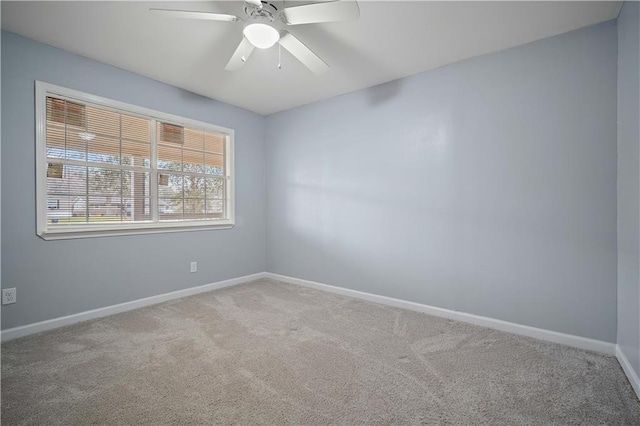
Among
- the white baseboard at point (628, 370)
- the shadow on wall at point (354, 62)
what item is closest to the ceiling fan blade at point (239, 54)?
the shadow on wall at point (354, 62)

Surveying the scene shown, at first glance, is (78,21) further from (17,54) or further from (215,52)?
(215,52)

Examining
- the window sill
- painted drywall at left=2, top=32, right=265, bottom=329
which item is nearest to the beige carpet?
painted drywall at left=2, top=32, right=265, bottom=329

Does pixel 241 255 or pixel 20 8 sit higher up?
pixel 20 8

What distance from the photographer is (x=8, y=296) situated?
7.62ft

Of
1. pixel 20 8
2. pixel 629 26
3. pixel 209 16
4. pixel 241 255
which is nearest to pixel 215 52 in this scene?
pixel 209 16

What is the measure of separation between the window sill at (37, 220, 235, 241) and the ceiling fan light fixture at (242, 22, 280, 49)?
2.30 metres

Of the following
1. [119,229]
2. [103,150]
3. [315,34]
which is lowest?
[119,229]

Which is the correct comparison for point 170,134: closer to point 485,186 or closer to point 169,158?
point 169,158

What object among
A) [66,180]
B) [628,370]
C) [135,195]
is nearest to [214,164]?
[135,195]

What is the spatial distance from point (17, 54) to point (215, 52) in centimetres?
157

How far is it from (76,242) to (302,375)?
96.7 inches

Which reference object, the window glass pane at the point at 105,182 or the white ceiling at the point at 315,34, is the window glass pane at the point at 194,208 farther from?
the white ceiling at the point at 315,34

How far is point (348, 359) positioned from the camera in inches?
81.0

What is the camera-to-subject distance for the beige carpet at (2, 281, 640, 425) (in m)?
1.51
